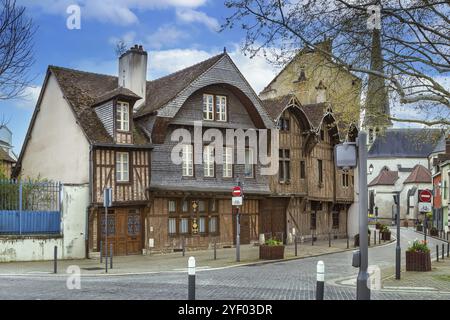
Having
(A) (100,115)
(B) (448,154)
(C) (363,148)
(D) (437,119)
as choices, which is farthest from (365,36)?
(B) (448,154)

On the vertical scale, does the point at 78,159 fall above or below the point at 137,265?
above

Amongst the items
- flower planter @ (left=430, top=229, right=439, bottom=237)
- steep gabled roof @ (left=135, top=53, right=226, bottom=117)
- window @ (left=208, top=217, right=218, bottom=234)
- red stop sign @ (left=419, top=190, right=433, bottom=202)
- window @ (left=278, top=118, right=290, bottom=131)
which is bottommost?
flower planter @ (left=430, top=229, right=439, bottom=237)

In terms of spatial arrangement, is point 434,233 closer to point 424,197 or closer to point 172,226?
point 172,226

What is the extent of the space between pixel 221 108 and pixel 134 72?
4.68 metres

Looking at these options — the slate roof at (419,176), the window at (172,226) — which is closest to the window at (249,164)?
the window at (172,226)

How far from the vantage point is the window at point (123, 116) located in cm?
2623

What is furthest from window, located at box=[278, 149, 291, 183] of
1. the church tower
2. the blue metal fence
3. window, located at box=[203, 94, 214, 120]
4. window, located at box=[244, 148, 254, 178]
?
the church tower

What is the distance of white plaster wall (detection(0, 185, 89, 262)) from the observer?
22547 mm

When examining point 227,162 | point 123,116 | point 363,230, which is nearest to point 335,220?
point 227,162

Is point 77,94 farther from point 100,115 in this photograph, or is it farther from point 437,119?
point 437,119

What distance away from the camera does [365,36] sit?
1534 cm

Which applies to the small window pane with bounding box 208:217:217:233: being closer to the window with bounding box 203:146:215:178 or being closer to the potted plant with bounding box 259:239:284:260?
the window with bounding box 203:146:215:178

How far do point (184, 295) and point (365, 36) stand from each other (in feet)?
25.8

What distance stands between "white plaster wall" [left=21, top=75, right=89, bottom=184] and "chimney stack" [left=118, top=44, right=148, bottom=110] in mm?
3179
